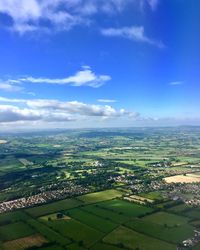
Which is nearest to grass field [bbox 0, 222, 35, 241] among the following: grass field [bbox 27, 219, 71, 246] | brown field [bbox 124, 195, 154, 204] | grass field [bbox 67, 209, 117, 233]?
grass field [bbox 27, 219, 71, 246]

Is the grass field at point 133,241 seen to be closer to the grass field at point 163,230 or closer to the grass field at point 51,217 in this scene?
the grass field at point 163,230

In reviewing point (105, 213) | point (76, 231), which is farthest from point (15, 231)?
point (105, 213)

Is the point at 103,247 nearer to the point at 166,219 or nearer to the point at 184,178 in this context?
the point at 166,219

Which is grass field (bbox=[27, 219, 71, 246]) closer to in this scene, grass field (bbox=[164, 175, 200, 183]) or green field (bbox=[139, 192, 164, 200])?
green field (bbox=[139, 192, 164, 200])

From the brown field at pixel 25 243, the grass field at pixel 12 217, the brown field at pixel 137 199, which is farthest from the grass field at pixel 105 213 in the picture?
the brown field at pixel 25 243

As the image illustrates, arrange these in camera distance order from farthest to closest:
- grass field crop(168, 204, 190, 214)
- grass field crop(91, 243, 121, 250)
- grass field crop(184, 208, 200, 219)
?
grass field crop(168, 204, 190, 214), grass field crop(184, 208, 200, 219), grass field crop(91, 243, 121, 250)

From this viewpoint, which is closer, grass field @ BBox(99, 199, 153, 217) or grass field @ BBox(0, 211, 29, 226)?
grass field @ BBox(0, 211, 29, 226)
